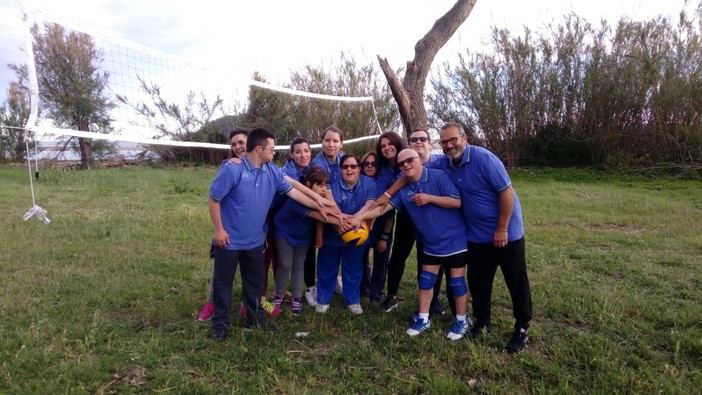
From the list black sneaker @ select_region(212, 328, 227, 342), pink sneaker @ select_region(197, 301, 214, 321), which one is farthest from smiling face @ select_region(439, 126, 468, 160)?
pink sneaker @ select_region(197, 301, 214, 321)

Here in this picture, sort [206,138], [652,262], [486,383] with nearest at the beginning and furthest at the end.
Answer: [486,383]
[652,262]
[206,138]

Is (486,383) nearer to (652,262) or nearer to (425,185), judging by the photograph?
(425,185)

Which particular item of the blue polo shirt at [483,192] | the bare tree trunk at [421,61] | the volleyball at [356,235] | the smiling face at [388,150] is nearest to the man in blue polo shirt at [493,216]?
the blue polo shirt at [483,192]

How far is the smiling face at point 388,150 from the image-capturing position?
3.78 metres

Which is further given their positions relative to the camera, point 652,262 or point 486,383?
point 652,262

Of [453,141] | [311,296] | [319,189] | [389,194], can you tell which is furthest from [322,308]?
[453,141]

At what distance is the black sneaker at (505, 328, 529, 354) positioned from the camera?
3041 millimetres

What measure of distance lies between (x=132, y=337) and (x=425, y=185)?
7.32 feet

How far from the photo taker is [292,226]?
12.1ft

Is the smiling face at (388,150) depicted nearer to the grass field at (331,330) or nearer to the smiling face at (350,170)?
the smiling face at (350,170)

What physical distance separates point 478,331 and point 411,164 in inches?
48.5

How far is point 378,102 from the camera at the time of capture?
14000 millimetres

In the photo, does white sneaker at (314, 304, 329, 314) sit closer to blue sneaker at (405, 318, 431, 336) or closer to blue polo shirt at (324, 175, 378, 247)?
blue polo shirt at (324, 175, 378, 247)

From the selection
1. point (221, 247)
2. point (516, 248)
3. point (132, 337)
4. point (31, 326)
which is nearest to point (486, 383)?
point (516, 248)
